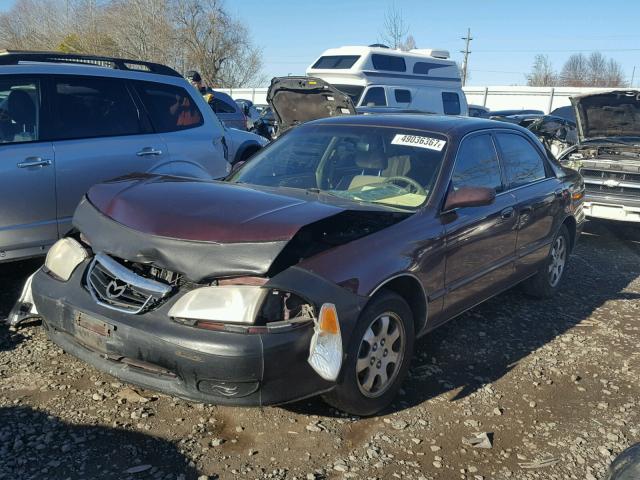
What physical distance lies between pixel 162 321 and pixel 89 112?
3.03m

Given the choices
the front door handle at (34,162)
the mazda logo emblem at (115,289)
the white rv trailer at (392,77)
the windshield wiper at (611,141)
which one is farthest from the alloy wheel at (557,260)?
the white rv trailer at (392,77)

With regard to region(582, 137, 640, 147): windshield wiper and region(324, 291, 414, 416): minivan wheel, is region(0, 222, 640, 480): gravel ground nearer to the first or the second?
region(324, 291, 414, 416): minivan wheel

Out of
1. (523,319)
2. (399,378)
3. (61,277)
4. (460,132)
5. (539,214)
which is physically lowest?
(523,319)

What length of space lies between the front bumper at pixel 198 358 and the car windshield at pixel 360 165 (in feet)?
4.08

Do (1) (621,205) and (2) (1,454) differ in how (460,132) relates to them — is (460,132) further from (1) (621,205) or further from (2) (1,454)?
(1) (621,205)

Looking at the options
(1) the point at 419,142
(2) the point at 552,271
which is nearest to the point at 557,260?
(2) the point at 552,271

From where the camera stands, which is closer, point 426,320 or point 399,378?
point 399,378

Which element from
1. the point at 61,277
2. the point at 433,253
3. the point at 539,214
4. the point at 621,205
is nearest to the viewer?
the point at 61,277

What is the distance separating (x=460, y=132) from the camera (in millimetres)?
4312

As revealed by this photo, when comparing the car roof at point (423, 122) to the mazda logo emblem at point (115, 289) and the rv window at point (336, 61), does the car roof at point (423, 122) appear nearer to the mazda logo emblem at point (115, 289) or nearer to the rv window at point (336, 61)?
the mazda logo emblem at point (115, 289)

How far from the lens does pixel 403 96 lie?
15.5 metres

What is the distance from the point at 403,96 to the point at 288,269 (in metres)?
13.3

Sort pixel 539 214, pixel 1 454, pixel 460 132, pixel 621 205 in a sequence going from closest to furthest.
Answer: pixel 1 454
pixel 460 132
pixel 539 214
pixel 621 205

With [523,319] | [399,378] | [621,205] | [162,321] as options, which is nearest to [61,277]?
[162,321]
